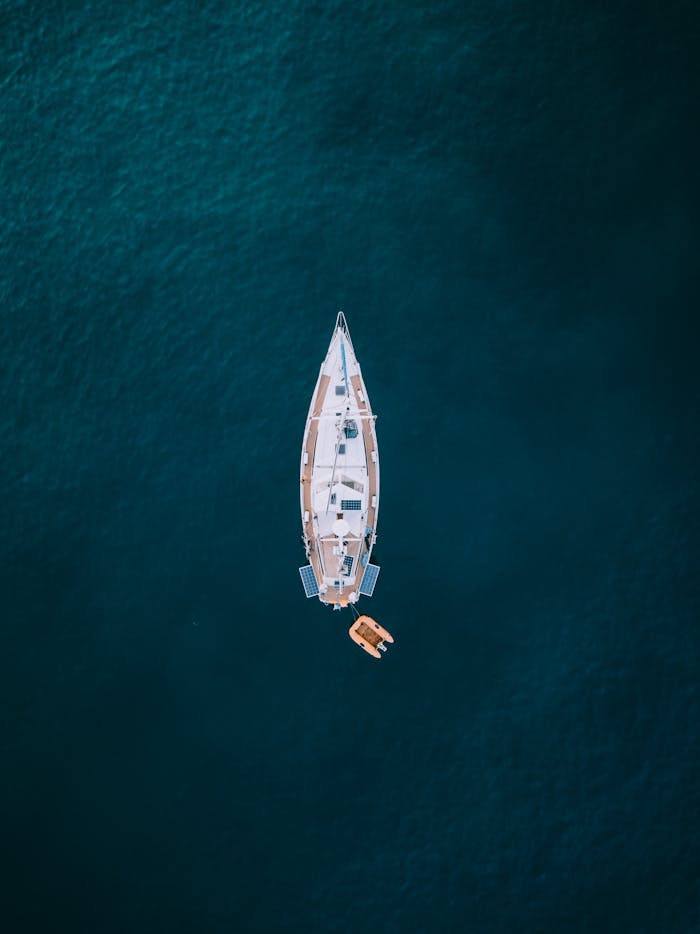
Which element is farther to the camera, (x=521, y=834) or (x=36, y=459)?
(x=36, y=459)

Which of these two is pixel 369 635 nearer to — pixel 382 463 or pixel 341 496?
pixel 341 496

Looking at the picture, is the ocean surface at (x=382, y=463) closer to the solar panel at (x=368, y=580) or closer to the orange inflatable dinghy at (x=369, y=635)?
the orange inflatable dinghy at (x=369, y=635)

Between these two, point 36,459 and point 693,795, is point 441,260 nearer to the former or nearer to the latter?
point 36,459

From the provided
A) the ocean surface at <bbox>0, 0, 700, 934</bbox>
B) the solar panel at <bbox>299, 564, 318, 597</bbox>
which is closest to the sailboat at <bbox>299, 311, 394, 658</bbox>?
the solar panel at <bbox>299, 564, 318, 597</bbox>

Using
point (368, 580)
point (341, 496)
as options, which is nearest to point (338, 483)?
point (341, 496)

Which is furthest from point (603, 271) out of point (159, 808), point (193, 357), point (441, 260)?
point (159, 808)

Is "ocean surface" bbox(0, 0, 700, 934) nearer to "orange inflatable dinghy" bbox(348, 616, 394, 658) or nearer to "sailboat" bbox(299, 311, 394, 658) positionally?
"orange inflatable dinghy" bbox(348, 616, 394, 658)
